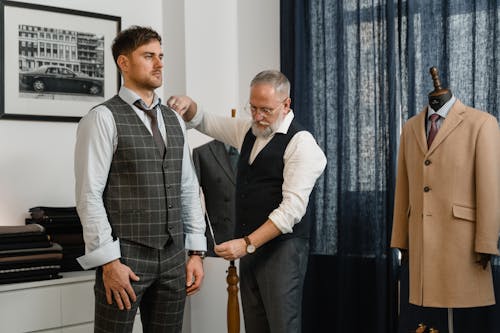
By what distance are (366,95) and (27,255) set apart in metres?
1.88

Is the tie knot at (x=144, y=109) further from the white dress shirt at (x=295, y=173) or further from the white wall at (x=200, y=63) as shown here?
the white wall at (x=200, y=63)

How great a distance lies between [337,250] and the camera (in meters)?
3.65

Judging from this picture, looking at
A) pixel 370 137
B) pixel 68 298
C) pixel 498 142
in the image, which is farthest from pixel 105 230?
pixel 370 137

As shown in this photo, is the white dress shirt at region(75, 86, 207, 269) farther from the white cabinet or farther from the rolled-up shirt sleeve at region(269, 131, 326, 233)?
the white cabinet

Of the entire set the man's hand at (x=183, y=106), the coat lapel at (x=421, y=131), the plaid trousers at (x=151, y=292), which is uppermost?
the man's hand at (x=183, y=106)

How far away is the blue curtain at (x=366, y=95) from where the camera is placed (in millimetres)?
3182

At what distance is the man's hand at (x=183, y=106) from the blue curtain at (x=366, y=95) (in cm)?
101

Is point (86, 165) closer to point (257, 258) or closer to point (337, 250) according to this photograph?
point (257, 258)

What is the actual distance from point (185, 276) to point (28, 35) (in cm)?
184

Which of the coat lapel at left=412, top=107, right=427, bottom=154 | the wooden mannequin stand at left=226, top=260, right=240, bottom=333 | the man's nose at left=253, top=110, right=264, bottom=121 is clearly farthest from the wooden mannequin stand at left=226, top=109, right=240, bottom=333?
the coat lapel at left=412, top=107, right=427, bottom=154

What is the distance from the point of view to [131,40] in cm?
234

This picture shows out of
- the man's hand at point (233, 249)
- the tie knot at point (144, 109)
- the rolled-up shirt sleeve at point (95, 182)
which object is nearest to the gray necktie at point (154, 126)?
the tie knot at point (144, 109)

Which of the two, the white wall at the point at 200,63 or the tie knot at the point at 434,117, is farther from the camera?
the white wall at the point at 200,63

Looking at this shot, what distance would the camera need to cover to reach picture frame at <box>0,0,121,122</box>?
136 inches
